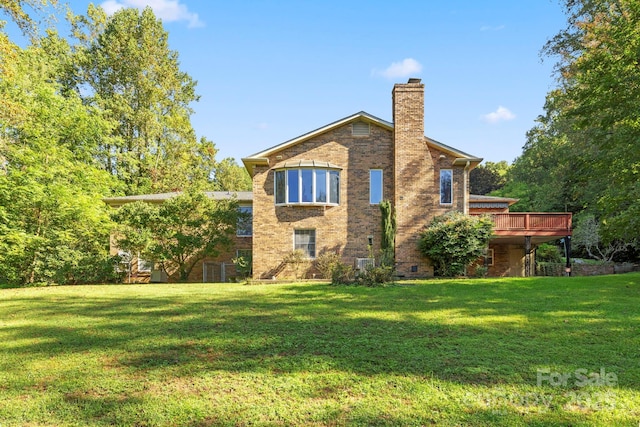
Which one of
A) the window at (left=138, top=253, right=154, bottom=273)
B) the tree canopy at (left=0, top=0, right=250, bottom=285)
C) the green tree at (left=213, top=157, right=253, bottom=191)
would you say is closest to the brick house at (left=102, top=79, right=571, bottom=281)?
the tree canopy at (left=0, top=0, right=250, bottom=285)

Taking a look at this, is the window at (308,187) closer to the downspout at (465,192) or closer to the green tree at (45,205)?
the downspout at (465,192)

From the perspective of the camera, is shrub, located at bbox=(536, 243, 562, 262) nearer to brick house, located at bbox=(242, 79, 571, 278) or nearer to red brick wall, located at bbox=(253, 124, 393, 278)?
brick house, located at bbox=(242, 79, 571, 278)

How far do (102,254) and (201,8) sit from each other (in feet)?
42.1

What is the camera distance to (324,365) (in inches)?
189

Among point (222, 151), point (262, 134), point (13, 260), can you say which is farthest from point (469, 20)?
point (222, 151)

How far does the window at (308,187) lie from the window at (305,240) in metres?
1.51

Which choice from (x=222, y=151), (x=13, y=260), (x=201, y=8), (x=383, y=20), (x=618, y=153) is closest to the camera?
(x=618, y=153)

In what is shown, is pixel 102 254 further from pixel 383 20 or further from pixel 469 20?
pixel 469 20

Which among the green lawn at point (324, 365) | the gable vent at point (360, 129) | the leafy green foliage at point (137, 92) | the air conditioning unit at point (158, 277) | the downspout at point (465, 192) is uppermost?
the leafy green foliage at point (137, 92)

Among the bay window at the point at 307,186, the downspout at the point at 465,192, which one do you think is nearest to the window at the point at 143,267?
the bay window at the point at 307,186

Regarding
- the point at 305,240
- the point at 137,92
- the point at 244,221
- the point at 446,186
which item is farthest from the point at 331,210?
the point at 137,92

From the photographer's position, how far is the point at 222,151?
139 feet

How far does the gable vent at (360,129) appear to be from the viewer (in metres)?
18.8

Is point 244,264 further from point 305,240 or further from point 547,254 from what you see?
point 547,254
